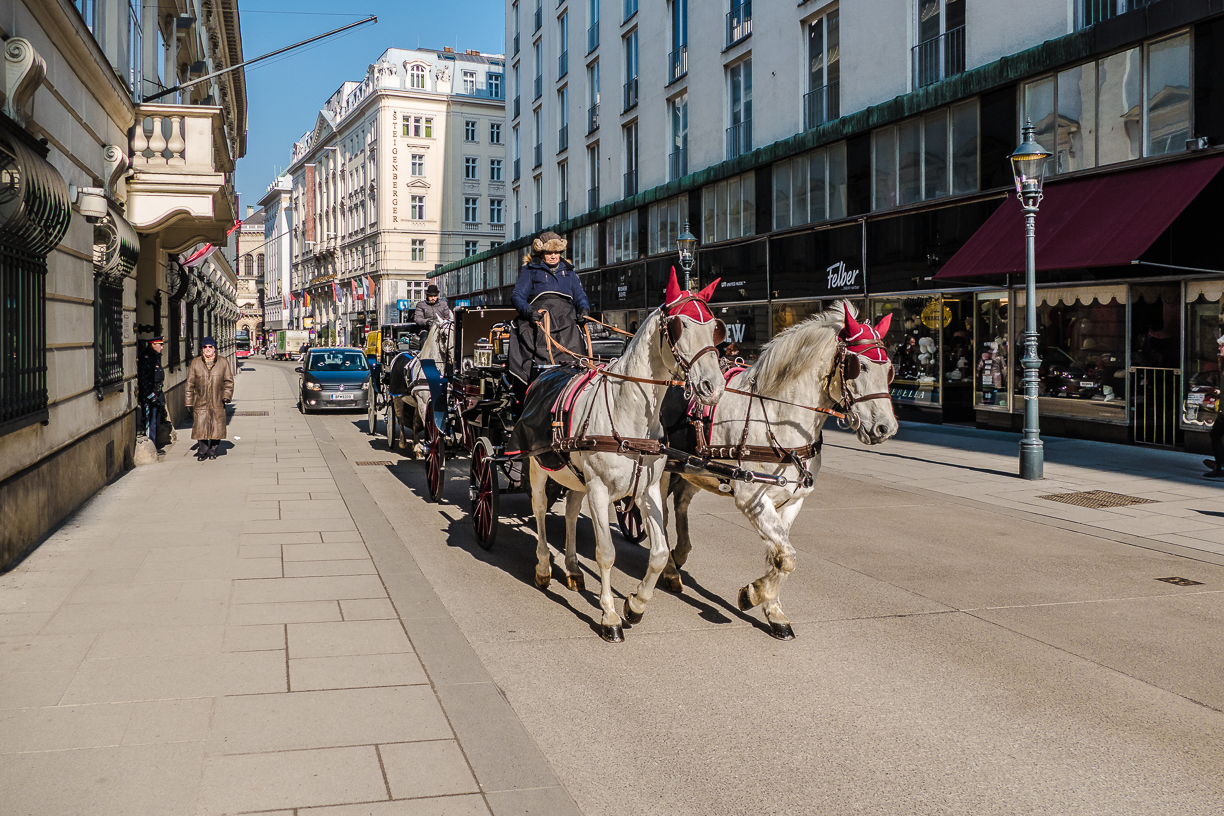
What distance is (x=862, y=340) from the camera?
5.96 meters

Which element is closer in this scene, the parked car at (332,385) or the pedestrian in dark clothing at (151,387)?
the pedestrian in dark clothing at (151,387)

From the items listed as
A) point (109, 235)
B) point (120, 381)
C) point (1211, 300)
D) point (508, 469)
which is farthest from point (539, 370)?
point (1211, 300)

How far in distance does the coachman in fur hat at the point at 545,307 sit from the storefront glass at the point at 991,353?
12.7 m

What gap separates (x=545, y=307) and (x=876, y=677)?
12.8ft

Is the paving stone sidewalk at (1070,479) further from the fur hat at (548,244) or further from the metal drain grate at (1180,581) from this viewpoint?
the fur hat at (548,244)

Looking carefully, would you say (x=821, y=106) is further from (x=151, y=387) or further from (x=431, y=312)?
(x=151, y=387)

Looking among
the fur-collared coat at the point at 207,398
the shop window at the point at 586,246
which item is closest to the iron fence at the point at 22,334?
the fur-collared coat at the point at 207,398

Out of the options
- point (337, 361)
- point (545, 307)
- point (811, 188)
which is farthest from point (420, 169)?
point (545, 307)

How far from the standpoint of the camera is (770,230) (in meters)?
25.6

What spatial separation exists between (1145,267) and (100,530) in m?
14.8

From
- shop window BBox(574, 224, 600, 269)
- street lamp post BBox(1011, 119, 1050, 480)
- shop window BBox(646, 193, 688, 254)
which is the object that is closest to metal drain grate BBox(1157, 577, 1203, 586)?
street lamp post BBox(1011, 119, 1050, 480)

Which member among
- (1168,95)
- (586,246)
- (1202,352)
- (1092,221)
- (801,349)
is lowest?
(801,349)

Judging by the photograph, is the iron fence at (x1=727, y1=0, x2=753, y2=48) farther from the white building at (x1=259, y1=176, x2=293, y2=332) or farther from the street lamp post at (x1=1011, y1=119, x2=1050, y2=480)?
the white building at (x1=259, y1=176, x2=293, y2=332)

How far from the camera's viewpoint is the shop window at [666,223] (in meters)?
31.1
